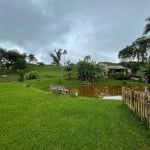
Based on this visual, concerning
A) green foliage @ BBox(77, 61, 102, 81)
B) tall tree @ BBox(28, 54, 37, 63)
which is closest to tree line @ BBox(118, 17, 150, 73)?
green foliage @ BBox(77, 61, 102, 81)

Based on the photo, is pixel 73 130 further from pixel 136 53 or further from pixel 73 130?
pixel 136 53

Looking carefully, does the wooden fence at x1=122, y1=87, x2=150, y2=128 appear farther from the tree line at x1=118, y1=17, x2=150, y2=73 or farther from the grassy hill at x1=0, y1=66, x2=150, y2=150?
the tree line at x1=118, y1=17, x2=150, y2=73

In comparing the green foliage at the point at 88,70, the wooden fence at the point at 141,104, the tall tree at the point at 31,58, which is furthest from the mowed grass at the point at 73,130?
the tall tree at the point at 31,58

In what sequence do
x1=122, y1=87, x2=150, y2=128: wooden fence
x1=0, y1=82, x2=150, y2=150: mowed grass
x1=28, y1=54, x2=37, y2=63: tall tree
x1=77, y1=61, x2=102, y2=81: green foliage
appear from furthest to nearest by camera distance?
x1=28, y1=54, x2=37, y2=63: tall tree, x1=77, y1=61, x2=102, y2=81: green foliage, x1=122, y1=87, x2=150, y2=128: wooden fence, x1=0, y1=82, x2=150, y2=150: mowed grass

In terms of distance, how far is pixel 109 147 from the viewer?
6.45 meters

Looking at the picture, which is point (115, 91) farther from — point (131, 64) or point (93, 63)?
point (131, 64)

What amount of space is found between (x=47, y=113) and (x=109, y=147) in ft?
16.4

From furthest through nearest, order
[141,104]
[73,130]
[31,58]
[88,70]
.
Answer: [31,58], [88,70], [141,104], [73,130]

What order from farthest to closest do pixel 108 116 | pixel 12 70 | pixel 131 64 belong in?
1. pixel 12 70
2. pixel 131 64
3. pixel 108 116

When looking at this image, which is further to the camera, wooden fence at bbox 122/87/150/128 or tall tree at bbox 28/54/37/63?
tall tree at bbox 28/54/37/63

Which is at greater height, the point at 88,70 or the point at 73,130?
the point at 88,70

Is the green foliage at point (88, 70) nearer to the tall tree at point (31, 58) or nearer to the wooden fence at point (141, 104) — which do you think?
the wooden fence at point (141, 104)

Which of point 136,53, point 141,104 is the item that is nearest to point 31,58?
point 136,53

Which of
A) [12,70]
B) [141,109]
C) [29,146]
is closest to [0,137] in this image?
[29,146]
